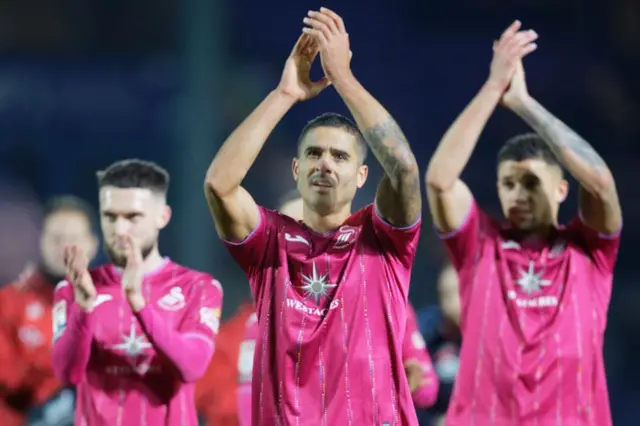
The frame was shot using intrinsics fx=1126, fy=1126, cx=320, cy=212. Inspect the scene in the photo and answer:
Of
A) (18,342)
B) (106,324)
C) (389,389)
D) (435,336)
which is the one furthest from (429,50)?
(389,389)

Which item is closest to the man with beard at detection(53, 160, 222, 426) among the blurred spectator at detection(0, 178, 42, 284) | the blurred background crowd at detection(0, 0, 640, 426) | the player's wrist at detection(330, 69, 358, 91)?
the player's wrist at detection(330, 69, 358, 91)

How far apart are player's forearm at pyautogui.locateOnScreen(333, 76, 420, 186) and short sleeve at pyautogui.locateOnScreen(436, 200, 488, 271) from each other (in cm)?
102

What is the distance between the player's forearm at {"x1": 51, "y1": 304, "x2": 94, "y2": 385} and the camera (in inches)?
158

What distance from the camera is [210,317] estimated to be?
14.0 feet

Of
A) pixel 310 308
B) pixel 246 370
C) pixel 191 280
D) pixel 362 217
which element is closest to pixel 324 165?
pixel 362 217

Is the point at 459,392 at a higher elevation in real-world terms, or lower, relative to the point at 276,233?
lower


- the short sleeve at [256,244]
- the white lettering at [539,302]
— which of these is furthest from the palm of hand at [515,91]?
the short sleeve at [256,244]

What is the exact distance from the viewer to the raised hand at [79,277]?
3949 mm

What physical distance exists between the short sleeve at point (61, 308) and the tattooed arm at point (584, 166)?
6.08 feet

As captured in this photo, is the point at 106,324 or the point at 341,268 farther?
the point at 106,324

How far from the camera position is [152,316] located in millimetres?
3941

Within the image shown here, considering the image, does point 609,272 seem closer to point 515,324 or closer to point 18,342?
point 515,324

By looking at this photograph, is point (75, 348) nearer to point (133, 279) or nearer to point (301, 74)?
point (133, 279)

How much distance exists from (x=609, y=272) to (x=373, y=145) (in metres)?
1.48
